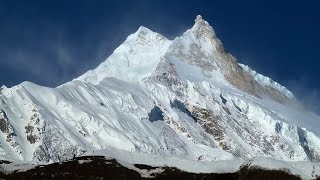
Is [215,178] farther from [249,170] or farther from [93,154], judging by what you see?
[93,154]

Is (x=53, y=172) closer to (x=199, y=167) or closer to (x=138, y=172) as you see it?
(x=138, y=172)

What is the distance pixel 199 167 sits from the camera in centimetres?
9281

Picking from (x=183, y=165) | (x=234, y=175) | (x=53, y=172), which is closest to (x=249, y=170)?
(x=234, y=175)

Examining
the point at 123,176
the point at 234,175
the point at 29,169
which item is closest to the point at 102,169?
the point at 123,176

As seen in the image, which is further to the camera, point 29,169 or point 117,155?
point 117,155

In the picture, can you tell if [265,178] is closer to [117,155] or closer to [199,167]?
[199,167]

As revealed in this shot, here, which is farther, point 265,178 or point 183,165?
point 183,165

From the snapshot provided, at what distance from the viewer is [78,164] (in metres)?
88.2

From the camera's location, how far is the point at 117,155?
9656cm

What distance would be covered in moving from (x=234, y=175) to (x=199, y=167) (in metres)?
5.29

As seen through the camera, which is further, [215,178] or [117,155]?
[117,155]

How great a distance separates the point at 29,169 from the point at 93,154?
27.2 feet

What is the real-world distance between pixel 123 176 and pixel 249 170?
46.0ft

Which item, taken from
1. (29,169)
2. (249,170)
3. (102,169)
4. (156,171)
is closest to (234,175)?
(249,170)
